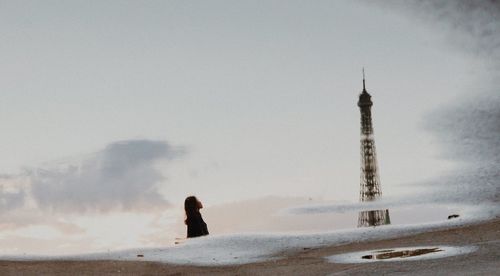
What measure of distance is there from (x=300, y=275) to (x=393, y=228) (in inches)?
289

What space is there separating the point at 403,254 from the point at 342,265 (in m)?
2.15

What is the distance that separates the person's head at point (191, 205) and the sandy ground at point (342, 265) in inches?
198

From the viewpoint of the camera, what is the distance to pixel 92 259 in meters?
17.2

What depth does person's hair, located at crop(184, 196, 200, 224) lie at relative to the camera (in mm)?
21578

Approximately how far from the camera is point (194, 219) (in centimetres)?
2152

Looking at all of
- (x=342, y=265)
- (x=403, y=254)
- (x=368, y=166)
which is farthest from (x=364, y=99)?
(x=342, y=265)

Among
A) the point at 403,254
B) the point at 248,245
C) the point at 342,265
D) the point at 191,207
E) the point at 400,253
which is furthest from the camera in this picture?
the point at 191,207

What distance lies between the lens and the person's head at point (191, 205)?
70.8 ft

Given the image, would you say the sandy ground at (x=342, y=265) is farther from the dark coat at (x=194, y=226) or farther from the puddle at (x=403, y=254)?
the dark coat at (x=194, y=226)

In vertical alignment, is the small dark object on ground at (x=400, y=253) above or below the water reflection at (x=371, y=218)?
below

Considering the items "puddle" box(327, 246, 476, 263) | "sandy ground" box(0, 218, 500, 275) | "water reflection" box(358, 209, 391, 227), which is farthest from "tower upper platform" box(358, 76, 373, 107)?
"puddle" box(327, 246, 476, 263)

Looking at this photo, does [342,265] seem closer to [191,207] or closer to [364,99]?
[191,207]

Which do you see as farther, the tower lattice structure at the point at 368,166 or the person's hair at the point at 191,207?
the tower lattice structure at the point at 368,166

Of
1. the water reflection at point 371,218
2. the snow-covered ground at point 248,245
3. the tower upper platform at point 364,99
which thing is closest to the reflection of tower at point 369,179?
the water reflection at point 371,218
